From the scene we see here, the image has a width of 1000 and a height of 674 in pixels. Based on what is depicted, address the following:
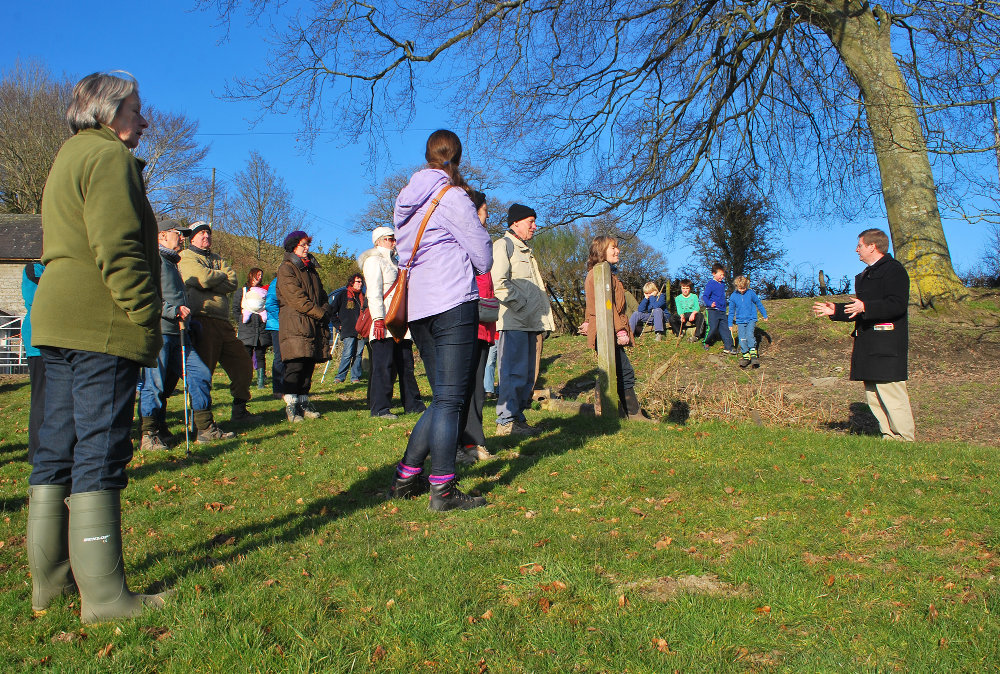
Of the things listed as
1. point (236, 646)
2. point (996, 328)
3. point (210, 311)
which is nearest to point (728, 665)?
point (236, 646)

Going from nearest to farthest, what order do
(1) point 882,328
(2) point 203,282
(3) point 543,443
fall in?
(3) point 543,443 → (1) point 882,328 → (2) point 203,282

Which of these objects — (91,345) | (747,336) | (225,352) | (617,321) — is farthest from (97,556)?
(747,336)

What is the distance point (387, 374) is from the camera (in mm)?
8023

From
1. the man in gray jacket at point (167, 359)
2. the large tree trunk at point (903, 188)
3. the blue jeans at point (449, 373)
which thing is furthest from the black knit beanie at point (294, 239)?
the large tree trunk at point (903, 188)

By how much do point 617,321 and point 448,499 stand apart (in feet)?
14.2

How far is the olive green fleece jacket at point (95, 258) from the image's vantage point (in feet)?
8.91

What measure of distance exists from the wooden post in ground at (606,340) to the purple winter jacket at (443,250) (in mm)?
3765

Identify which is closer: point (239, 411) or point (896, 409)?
point (896, 409)

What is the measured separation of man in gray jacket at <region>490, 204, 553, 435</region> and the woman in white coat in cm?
153

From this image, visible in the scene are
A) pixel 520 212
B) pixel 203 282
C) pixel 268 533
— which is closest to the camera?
pixel 268 533

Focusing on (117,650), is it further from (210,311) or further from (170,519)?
(210,311)

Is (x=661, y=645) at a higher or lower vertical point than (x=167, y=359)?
lower

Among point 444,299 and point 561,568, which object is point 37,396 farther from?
point 561,568

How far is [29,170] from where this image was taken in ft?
121
